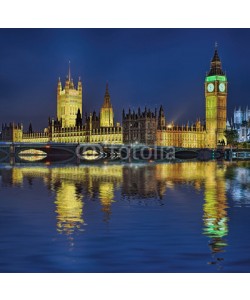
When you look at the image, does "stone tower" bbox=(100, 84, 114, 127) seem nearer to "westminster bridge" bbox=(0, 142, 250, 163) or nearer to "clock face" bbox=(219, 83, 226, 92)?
"westminster bridge" bbox=(0, 142, 250, 163)

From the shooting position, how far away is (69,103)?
465 feet

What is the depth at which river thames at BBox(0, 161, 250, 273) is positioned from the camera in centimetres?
841

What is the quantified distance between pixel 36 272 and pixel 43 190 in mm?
13143

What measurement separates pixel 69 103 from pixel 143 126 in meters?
48.5

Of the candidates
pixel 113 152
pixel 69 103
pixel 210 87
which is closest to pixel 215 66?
pixel 210 87

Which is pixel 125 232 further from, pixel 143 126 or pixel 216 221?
pixel 143 126

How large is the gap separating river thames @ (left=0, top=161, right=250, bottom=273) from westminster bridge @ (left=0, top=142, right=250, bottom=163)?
40779 mm

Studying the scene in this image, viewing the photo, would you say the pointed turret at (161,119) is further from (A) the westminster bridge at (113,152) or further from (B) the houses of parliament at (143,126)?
(A) the westminster bridge at (113,152)

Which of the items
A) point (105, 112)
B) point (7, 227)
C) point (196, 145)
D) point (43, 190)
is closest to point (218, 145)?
point (196, 145)

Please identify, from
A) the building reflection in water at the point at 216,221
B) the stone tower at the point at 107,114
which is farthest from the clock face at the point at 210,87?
the building reflection in water at the point at 216,221

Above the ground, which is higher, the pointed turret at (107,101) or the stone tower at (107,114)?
the pointed turret at (107,101)

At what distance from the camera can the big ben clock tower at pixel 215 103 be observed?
113 meters

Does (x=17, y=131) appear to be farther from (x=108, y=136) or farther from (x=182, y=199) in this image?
(x=182, y=199)

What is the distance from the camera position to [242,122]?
124000mm
